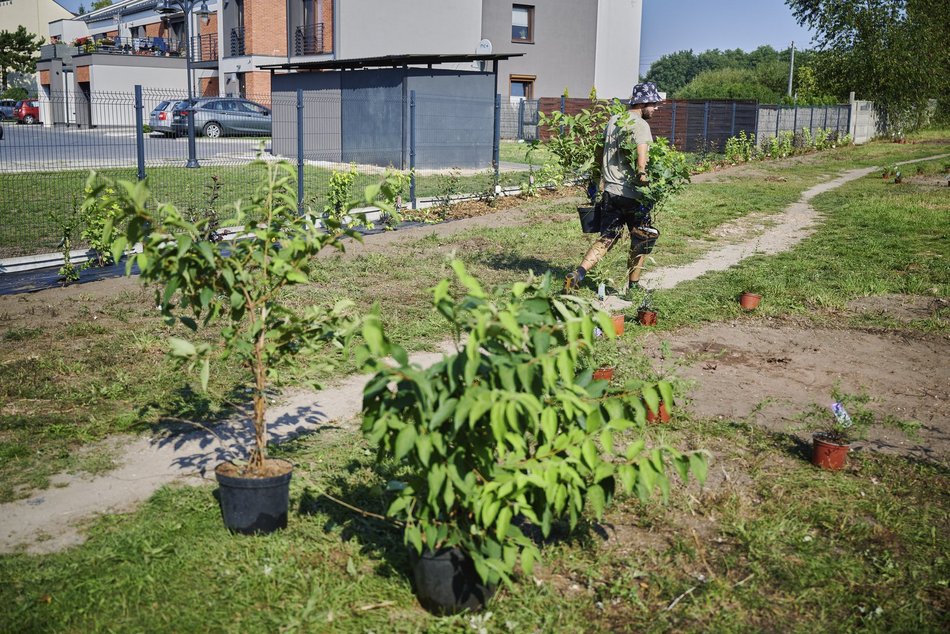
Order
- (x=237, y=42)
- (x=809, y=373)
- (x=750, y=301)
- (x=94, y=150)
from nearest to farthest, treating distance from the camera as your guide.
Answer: (x=809, y=373), (x=750, y=301), (x=94, y=150), (x=237, y=42)

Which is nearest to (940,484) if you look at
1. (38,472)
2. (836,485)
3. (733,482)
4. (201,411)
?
(836,485)

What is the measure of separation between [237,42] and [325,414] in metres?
35.8

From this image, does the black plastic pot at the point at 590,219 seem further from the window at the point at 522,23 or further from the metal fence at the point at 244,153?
the window at the point at 522,23

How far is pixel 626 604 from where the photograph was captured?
3383 millimetres

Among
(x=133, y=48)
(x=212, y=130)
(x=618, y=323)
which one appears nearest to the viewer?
(x=618, y=323)

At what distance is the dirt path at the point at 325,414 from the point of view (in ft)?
13.0

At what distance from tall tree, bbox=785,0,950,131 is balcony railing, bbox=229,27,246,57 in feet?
86.7

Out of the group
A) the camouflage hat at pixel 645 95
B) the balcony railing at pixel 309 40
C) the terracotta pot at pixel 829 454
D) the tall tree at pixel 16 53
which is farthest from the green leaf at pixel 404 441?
the tall tree at pixel 16 53

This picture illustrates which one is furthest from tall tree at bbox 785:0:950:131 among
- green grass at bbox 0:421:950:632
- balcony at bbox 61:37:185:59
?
green grass at bbox 0:421:950:632

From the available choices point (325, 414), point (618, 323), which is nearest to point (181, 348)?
point (325, 414)

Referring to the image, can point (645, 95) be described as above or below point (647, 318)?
above

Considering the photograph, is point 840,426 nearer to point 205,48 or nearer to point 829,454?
point 829,454

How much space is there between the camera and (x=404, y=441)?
→ 110 inches

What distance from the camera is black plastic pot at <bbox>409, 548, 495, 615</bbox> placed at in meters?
3.19
